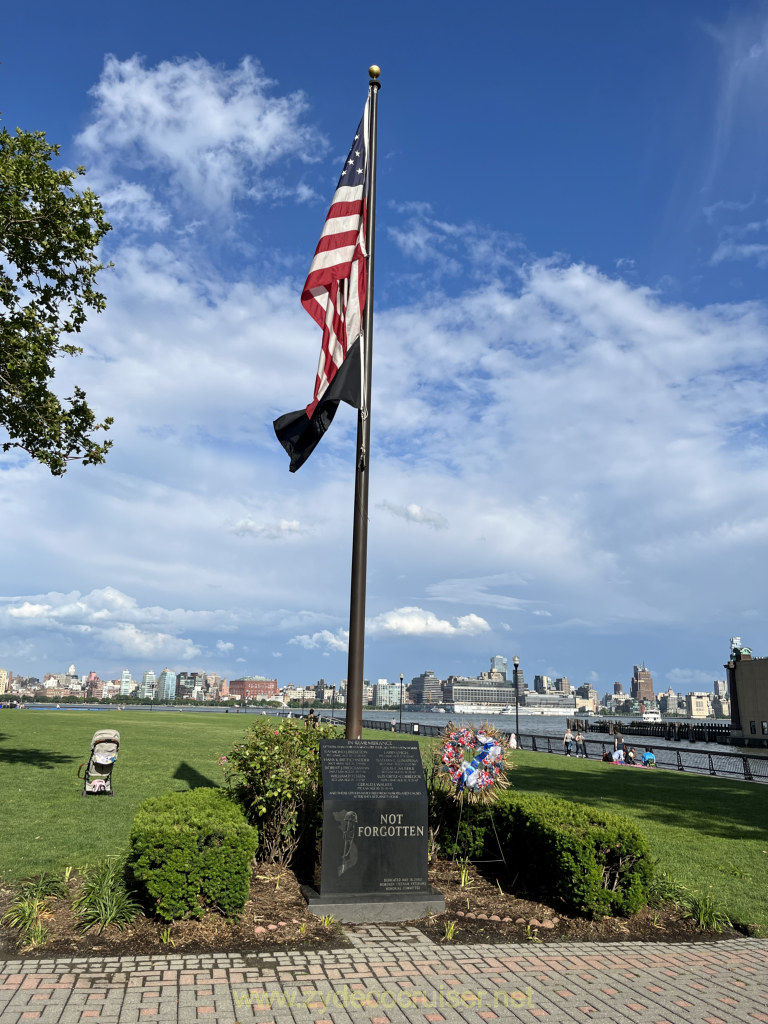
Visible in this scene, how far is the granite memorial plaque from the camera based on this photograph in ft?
23.2

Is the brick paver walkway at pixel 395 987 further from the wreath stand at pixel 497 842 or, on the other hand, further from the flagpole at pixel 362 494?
the flagpole at pixel 362 494

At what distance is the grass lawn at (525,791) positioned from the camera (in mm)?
9258

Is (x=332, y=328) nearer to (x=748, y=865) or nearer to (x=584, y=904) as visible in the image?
(x=584, y=904)

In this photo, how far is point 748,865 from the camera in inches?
408

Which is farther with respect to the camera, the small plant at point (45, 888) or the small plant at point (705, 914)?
the small plant at point (705, 914)

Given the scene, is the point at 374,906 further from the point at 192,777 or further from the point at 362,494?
the point at 192,777

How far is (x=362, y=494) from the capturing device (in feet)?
29.9

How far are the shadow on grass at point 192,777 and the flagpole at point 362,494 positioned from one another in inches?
326

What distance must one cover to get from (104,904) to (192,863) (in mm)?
849

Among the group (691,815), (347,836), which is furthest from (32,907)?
(691,815)

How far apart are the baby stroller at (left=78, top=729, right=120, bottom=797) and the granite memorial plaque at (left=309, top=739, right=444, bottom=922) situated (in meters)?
8.01

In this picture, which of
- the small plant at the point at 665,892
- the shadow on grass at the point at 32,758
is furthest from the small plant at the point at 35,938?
the shadow on grass at the point at 32,758

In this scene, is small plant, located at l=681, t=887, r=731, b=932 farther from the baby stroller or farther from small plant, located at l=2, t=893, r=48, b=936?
the baby stroller

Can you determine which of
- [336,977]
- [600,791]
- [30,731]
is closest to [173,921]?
[336,977]
